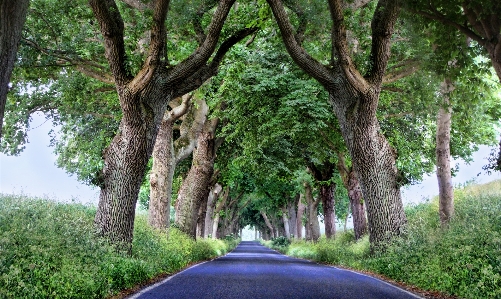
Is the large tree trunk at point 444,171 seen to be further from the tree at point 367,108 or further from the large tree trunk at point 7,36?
the large tree trunk at point 7,36

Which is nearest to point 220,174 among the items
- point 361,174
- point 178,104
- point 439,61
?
point 178,104

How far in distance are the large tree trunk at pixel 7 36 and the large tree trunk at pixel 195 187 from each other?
53.2 feet

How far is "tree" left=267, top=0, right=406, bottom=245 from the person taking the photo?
497 inches

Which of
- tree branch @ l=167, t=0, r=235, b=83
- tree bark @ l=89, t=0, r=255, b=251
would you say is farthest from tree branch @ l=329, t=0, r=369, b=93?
tree bark @ l=89, t=0, r=255, b=251

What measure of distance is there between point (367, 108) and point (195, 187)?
11.1 metres

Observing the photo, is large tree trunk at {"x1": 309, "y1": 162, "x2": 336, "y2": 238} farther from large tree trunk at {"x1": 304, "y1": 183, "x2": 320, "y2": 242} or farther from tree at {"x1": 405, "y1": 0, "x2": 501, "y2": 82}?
tree at {"x1": 405, "y1": 0, "x2": 501, "y2": 82}

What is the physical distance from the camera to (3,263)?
5.79 metres

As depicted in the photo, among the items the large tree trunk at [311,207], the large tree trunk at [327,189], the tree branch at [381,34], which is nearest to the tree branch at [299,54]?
the tree branch at [381,34]

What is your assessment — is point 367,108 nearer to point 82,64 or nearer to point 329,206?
point 82,64

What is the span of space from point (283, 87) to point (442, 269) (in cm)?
1018

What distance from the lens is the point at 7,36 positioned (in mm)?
5641

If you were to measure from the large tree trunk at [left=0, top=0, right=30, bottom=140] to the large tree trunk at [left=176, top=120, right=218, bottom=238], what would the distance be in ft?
53.2

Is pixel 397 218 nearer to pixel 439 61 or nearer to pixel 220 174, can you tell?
pixel 439 61

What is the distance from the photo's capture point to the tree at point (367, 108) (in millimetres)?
12625
